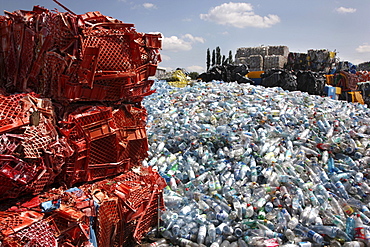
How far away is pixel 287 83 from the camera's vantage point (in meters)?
12.1

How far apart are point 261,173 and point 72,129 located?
10.4ft

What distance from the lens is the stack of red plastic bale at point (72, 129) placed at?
2.11 meters

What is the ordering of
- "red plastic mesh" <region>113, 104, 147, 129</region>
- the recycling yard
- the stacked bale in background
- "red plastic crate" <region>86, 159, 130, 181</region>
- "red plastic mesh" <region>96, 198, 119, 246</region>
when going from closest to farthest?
1. the recycling yard
2. "red plastic mesh" <region>96, 198, 119, 246</region>
3. "red plastic crate" <region>86, 159, 130, 181</region>
4. "red plastic mesh" <region>113, 104, 147, 129</region>
5. the stacked bale in background

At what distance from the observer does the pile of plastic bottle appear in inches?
138

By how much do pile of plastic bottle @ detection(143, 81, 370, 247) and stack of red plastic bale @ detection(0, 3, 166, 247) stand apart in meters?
1.02

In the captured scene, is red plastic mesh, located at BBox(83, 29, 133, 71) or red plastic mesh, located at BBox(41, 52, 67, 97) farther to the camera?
red plastic mesh, located at BBox(83, 29, 133, 71)

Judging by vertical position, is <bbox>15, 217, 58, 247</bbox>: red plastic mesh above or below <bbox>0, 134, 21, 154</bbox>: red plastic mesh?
below

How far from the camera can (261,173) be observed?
4617mm

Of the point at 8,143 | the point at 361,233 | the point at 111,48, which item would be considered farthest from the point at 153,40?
the point at 361,233

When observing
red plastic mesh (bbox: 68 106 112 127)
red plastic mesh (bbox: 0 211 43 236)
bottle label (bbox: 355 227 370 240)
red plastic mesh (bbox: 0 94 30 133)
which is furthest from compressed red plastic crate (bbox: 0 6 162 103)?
bottle label (bbox: 355 227 370 240)

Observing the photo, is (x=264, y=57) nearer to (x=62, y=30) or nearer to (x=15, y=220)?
(x=62, y=30)

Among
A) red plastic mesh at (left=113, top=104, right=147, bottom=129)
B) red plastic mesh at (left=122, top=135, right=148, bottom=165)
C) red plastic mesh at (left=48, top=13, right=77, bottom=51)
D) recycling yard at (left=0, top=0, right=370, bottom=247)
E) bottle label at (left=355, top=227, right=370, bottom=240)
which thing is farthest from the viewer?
bottle label at (left=355, top=227, right=370, bottom=240)

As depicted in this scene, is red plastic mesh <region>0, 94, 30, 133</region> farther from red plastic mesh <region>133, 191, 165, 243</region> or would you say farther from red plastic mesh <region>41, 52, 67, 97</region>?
red plastic mesh <region>133, 191, 165, 243</region>

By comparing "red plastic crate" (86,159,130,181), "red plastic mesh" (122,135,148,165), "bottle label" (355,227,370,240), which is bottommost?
"bottle label" (355,227,370,240)
